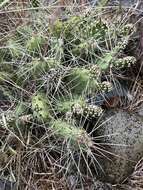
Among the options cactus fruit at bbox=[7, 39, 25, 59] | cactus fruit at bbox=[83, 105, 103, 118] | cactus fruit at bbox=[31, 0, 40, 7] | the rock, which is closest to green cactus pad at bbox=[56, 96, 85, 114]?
cactus fruit at bbox=[83, 105, 103, 118]

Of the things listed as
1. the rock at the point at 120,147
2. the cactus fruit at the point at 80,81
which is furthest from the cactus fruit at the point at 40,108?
the rock at the point at 120,147

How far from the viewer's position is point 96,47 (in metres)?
2.05

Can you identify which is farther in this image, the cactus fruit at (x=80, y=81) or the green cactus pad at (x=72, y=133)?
the cactus fruit at (x=80, y=81)

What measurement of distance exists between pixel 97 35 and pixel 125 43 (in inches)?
5.4

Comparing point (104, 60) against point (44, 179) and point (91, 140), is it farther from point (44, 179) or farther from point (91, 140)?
point (44, 179)

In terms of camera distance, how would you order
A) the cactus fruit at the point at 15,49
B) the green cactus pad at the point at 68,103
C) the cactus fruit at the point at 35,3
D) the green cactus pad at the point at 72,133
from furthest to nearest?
the cactus fruit at the point at 35,3 < the cactus fruit at the point at 15,49 < the green cactus pad at the point at 68,103 < the green cactus pad at the point at 72,133

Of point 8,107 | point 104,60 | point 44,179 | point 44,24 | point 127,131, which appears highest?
point 44,24

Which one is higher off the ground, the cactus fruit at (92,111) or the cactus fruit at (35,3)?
the cactus fruit at (35,3)

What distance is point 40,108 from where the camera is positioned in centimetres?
187

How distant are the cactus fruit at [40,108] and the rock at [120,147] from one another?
25cm

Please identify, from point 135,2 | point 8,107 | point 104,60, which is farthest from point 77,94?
point 135,2

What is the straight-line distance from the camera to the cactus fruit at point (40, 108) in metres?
1.87

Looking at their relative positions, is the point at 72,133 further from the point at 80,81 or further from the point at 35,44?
the point at 35,44

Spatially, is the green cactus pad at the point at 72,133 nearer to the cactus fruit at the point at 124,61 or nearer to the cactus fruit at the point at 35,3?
the cactus fruit at the point at 124,61
